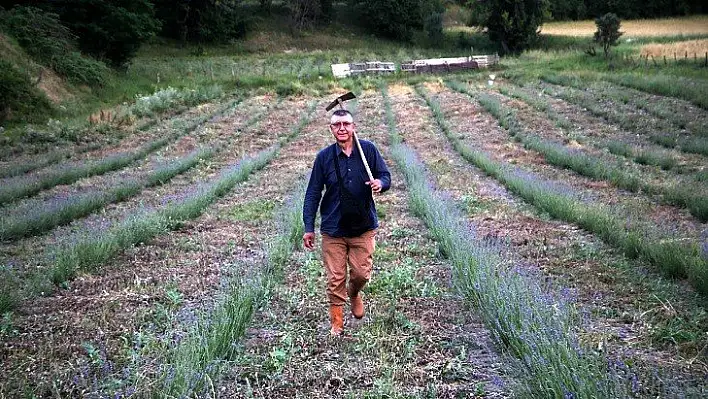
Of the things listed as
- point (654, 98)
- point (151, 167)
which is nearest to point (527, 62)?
point (654, 98)

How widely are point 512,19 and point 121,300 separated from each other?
4907cm

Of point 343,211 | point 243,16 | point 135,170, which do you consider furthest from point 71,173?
point 243,16

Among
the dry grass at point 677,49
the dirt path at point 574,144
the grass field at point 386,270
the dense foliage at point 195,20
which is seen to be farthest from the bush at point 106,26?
the dry grass at point 677,49

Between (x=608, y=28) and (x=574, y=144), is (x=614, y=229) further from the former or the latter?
(x=608, y=28)

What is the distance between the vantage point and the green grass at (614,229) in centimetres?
611

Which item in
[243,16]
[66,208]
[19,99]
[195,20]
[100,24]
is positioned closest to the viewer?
[66,208]

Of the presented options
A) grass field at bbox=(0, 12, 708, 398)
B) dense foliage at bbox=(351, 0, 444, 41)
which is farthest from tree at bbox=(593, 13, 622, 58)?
dense foliage at bbox=(351, 0, 444, 41)

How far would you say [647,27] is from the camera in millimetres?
55906

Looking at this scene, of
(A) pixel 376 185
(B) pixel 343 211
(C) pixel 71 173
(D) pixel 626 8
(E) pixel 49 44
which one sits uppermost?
(D) pixel 626 8

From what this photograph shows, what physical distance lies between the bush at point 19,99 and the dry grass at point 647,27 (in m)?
44.8

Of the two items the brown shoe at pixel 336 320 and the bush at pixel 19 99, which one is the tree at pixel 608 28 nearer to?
the bush at pixel 19 99

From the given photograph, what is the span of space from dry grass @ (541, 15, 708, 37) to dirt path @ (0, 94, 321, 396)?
48196 mm

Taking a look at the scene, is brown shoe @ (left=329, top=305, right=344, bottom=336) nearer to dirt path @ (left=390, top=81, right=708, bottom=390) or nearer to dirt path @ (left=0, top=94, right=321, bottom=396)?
dirt path @ (left=0, top=94, right=321, bottom=396)

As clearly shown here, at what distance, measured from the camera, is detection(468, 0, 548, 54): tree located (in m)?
50.4
